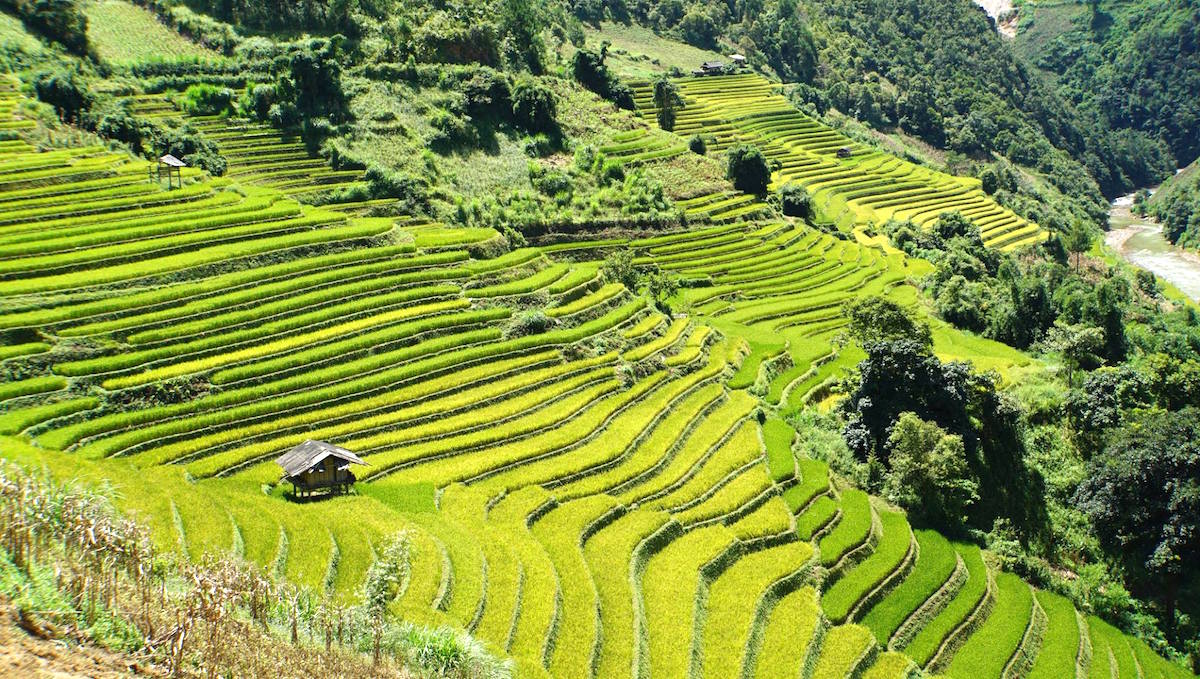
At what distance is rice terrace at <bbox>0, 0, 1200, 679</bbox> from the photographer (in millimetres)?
23375

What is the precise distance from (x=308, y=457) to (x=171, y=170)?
3136 cm

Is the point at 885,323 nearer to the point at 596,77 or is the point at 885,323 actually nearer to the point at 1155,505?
the point at 1155,505

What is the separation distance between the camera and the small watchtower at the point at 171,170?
4862cm

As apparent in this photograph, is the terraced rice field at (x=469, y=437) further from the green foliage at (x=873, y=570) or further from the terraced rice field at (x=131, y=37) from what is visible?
the terraced rice field at (x=131, y=37)

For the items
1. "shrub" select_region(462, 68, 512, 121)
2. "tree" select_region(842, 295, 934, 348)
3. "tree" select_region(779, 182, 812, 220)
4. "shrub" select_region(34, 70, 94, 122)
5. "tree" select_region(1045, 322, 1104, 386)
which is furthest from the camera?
"tree" select_region(779, 182, 812, 220)

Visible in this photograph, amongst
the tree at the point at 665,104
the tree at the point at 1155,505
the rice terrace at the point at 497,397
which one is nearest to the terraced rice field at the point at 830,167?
the tree at the point at 665,104

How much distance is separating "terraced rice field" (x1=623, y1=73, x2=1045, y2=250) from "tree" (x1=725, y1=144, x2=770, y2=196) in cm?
687

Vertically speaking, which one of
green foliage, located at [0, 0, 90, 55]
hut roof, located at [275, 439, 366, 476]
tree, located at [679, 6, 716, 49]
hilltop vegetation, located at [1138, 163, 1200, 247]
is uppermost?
tree, located at [679, 6, 716, 49]

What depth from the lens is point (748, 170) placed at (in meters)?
80.4

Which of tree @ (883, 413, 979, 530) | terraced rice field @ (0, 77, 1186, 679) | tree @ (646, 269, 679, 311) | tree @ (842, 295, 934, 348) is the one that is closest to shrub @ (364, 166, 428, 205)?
terraced rice field @ (0, 77, 1186, 679)

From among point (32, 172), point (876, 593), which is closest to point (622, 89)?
point (32, 172)

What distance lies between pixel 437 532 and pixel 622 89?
7374cm

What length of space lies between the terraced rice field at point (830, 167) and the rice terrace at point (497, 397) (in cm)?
720

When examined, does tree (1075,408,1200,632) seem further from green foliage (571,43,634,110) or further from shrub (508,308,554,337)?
green foliage (571,43,634,110)
